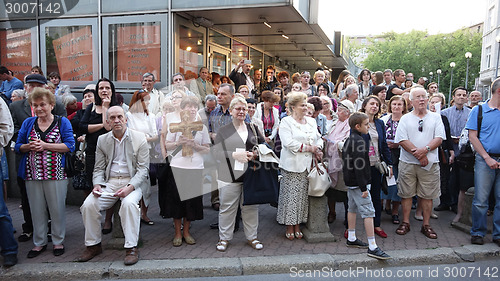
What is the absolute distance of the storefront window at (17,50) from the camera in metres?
10.0

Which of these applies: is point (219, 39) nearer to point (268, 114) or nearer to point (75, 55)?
point (75, 55)

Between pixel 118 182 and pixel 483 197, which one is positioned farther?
pixel 483 197

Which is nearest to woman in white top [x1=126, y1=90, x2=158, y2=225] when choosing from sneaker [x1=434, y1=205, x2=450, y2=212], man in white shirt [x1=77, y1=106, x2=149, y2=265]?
man in white shirt [x1=77, y1=106, x2=149, y2=265]

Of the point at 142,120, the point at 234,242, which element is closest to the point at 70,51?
the point at 142,120

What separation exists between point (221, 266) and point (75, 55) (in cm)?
784

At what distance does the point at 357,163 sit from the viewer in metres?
4.59

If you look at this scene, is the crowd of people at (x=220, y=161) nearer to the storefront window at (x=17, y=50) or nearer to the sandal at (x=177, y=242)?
the sandal at (x=177, y=242)

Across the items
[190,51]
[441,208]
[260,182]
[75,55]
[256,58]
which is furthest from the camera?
[256,58]

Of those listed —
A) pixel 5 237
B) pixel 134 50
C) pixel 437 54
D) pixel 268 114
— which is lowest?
pixel 5 237

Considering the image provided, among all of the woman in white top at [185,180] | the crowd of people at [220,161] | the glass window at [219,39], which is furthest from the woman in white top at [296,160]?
the glass window at [219,39]

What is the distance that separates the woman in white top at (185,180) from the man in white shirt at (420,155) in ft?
9.98

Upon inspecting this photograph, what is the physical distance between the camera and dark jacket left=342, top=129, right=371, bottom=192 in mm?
4574

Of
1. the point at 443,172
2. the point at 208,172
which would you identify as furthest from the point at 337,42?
the point at 208,172

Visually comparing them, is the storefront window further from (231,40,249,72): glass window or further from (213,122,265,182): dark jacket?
(213,122,265,182): dark jacket
